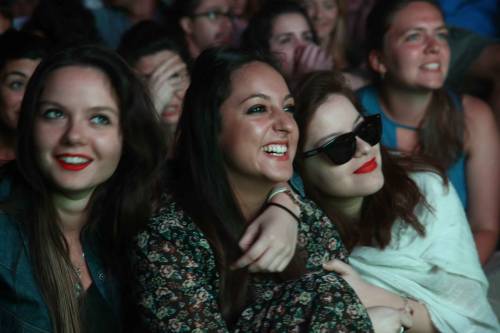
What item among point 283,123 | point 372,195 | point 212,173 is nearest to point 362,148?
point 372,195

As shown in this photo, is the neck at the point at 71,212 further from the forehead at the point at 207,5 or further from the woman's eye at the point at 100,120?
the forehead at the point at 207,5

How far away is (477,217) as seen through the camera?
320 centimetres

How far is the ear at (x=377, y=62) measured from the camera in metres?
3.31

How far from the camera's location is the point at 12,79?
113 inches

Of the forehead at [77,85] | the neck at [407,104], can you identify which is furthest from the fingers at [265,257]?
the neck at [407,104]

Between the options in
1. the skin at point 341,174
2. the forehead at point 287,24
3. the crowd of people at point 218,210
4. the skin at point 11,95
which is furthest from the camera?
the forehead at point 287,24

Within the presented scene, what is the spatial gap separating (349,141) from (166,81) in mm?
902

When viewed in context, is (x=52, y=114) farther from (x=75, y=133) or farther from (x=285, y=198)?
(x=285, y=198)

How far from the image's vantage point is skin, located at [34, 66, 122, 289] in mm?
2143

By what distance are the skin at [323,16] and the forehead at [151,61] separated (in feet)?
3.31

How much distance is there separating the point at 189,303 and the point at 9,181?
2.07 feet

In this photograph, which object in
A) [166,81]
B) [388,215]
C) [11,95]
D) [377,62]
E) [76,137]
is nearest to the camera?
[76,137]

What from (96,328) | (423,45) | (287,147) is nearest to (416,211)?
(287,147)

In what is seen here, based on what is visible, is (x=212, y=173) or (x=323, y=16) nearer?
(x=212, y=173)
